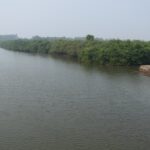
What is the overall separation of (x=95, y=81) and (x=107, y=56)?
14.5m

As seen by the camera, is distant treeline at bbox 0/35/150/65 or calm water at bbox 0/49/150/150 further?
distant treeline at bbox 0/35/150/65

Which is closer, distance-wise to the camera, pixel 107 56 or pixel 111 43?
pixel 107 56

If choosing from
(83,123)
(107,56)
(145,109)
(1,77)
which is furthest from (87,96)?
(107,56)

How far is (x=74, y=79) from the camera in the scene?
2655 cm

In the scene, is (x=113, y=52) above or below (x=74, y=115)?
above

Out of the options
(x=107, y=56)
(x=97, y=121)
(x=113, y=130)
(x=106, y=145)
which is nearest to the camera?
(x=106, y=145)

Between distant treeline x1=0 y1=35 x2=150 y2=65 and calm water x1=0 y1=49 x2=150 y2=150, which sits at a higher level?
distant treeline x1=0 y1=35 x2=150 y2=65

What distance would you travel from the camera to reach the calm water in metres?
12.1

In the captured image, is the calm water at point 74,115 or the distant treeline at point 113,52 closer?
A: the calm water at point 74,115

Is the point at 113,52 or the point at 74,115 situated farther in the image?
the point at 113,52

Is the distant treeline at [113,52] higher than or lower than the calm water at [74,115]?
higher

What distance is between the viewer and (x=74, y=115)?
1547cm

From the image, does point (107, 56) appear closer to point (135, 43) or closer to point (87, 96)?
point (135, 43)

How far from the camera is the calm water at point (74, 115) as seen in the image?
12.1 metres
